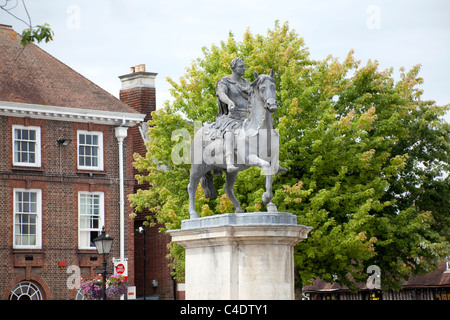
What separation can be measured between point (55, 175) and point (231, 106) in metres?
25.1

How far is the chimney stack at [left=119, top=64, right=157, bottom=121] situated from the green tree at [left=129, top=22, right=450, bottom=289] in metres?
11.8

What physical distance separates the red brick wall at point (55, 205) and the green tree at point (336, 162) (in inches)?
226

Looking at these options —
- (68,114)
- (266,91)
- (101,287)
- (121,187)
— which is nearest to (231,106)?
(266,91)

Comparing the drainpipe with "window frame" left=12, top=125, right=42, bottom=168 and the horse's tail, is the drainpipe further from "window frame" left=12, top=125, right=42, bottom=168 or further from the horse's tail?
the horse's tail

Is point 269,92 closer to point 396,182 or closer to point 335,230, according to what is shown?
point 335,230

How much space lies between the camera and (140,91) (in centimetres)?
4791

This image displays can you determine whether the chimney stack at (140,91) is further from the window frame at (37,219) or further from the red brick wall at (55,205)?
the window frame at (37,219)

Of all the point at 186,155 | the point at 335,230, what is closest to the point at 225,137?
the point at 335,230

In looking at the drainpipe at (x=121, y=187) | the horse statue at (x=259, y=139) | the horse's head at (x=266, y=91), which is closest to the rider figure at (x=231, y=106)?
the horse statue at (x=259, y=139)

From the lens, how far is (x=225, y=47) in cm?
3403

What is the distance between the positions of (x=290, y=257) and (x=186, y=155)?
1667 centimetres

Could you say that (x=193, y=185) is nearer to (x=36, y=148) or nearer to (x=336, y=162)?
(x=336, y=162)

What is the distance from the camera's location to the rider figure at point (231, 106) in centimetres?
1738

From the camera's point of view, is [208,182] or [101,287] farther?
[101,287]
